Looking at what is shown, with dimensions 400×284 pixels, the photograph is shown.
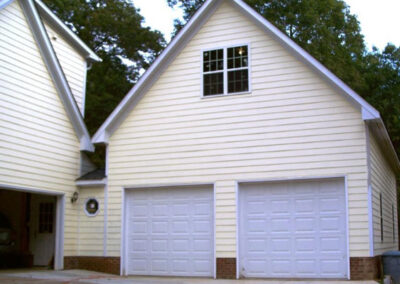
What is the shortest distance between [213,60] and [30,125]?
18.7ft

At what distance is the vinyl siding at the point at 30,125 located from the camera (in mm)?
14969

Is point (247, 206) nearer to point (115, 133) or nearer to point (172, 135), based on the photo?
point (172, 135)

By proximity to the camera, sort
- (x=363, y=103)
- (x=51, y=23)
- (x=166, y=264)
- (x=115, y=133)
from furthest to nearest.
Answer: (x=51, y=23)
(x=115, y=133)
(x=166, y=264)
(x=363, y=103)

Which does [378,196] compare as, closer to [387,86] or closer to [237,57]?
[237,57]

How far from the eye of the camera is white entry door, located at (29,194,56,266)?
18.4 meters

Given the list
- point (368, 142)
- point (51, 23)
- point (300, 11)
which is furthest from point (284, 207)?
point (300, 11)

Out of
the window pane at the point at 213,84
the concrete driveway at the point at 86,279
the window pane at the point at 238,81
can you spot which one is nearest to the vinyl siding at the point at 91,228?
the concrete driveway at the point at 86,279

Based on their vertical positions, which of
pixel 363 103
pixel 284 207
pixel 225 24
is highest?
pixel 225 24

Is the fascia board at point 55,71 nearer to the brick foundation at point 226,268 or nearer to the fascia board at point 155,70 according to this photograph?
the fascia board at point 155,70

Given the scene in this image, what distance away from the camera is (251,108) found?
51.1 ft

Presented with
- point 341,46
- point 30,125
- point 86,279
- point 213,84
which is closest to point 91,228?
point 86,279

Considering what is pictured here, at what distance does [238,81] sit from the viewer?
1598cm

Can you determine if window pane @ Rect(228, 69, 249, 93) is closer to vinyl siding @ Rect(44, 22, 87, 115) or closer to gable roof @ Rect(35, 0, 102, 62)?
vinyl siding @ Rect(44, 22, 87, 115)

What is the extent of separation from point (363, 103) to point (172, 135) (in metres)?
5.67
